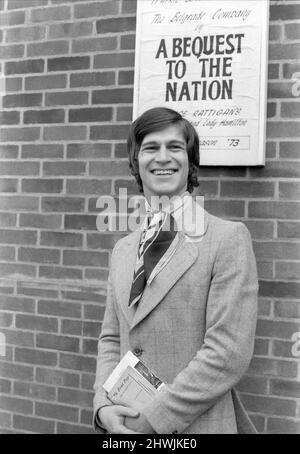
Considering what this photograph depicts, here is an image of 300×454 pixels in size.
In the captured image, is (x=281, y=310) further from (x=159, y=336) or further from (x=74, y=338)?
(x=74, y=338)

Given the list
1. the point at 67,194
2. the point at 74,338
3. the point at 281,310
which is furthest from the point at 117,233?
the point at 281,310

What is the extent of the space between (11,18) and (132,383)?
2465 mm

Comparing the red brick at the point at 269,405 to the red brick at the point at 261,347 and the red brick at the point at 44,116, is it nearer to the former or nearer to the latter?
the red brick at the point at 261,347

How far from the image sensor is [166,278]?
2184 millimetres

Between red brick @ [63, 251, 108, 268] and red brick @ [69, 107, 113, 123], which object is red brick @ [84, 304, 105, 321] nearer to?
red brick @ [63, 251, 108, 268]

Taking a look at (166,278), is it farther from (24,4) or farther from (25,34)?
(24,4)

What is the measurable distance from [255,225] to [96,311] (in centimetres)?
104

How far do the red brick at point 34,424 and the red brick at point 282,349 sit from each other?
4.65 ft

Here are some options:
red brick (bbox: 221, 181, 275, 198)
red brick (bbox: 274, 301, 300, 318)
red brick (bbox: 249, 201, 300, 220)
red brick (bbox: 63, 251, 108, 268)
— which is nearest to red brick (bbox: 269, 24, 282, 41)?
red brick (bbox: 221, 181, 275, 198)

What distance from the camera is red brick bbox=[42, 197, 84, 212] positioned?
339 centimetres

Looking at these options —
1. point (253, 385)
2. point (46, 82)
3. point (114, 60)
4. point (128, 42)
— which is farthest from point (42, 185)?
point (253, 385)

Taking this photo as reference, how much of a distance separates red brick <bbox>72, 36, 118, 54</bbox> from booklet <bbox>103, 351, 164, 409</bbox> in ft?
6.21

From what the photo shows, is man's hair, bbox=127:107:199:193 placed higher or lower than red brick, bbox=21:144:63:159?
lower

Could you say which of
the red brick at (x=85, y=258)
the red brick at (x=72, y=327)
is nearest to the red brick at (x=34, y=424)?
the red brick at (x=72, y=327)
